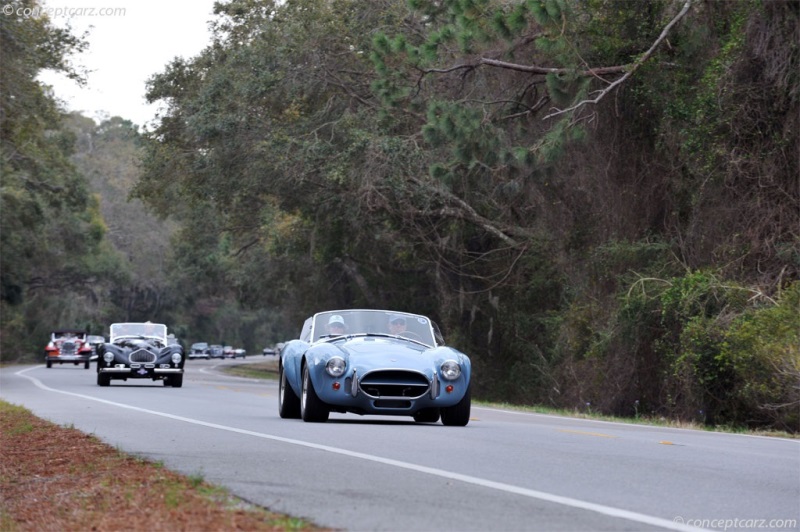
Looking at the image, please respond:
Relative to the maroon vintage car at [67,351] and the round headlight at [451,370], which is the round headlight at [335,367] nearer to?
the round headlight at [451,370]

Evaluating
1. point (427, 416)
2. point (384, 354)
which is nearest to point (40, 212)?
point (427, 416)

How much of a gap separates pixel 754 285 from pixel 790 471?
42.0 ft

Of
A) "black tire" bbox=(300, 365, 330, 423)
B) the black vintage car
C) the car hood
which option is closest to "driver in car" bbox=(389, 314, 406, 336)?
the car hood

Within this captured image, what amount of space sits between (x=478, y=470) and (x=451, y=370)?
527 cm

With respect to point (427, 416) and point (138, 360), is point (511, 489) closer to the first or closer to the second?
point (427, 416)

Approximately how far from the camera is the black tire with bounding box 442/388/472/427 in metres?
15.5

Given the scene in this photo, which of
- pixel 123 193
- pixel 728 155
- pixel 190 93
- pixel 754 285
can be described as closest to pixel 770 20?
pixel 728 155

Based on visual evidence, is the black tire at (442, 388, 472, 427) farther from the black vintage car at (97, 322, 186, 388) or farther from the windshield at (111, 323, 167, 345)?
the windshield at (111, 323, 167, 345)

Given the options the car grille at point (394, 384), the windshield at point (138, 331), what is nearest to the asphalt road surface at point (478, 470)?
the car grille at point (394, 384)

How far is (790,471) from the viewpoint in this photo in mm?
10828

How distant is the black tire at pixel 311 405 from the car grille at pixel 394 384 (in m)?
0.66

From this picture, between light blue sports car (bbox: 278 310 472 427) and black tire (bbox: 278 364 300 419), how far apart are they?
1.03ft

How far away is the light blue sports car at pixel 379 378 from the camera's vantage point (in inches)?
593

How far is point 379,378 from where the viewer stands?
15.1 m
